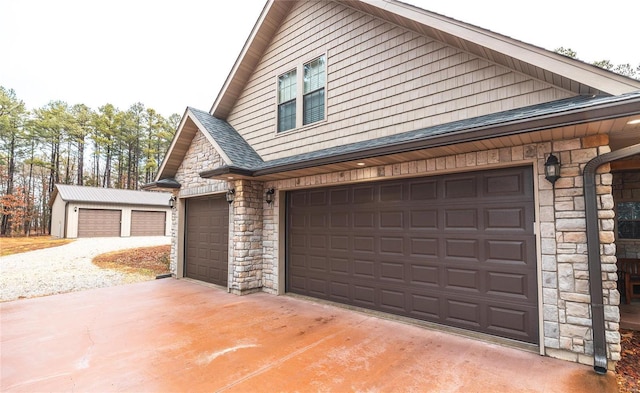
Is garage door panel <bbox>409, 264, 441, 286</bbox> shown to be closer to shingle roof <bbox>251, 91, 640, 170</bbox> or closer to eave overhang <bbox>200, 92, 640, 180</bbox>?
eave overhang <bbox>200, 92, 640, 180</bbox>

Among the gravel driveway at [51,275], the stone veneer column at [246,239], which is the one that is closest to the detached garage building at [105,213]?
the gravel driveway at [51,275]

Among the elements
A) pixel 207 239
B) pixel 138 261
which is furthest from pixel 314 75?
pixel 138 261

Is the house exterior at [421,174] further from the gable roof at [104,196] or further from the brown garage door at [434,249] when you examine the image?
the gable roof at [104,196]

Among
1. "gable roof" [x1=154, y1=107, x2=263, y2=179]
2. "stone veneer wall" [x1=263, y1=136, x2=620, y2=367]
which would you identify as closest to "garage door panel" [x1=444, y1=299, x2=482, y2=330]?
"stone veneer wall" [x1=263, y1=136, x2=620, y2=367]

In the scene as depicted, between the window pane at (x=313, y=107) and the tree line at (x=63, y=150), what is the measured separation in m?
28.3

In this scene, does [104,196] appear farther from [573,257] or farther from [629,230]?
[629,230]

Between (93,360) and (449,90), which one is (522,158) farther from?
(93,360)

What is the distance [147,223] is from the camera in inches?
870

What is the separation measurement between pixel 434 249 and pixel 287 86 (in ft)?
16.7

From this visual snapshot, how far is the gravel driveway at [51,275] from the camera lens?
7.59 metres

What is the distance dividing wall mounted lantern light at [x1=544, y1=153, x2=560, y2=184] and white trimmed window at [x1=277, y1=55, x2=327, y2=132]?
13.4ft

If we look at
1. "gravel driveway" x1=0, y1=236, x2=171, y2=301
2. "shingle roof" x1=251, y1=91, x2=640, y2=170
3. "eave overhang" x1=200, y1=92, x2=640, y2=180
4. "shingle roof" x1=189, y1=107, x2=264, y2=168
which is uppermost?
"shingle roof" x1=189, y1=107, x2=264, y2=168

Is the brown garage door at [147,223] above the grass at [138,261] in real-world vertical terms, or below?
above

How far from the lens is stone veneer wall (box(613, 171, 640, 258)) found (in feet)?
19.4
